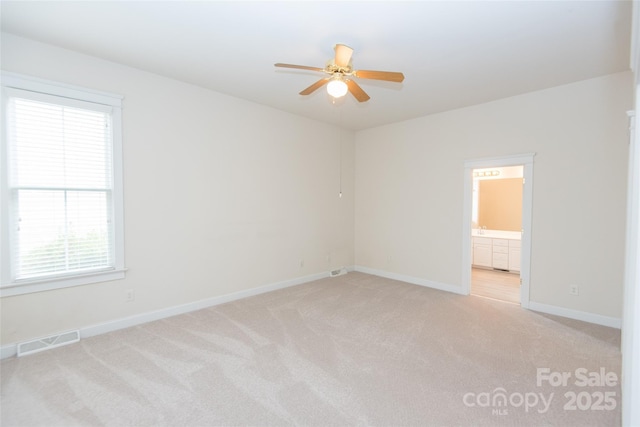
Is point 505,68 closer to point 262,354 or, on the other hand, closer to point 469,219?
point 469,219

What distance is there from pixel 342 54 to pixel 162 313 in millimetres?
3492

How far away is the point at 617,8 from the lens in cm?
222

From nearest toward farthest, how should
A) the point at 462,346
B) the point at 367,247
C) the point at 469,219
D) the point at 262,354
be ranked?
the point at 262,354
the point at 462,346
the point at 469,219
the point at 367,247

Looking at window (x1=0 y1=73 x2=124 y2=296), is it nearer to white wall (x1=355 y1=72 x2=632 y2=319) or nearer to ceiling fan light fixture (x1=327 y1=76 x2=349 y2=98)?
ceiling fan light fixture (x1=327 y1=76 x2=349 y2=98)

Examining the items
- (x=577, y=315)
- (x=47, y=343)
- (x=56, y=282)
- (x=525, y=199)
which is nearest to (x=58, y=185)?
(x=56, y=282)

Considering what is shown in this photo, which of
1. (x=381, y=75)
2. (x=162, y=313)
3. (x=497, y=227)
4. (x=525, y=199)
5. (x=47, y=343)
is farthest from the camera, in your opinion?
(x=497, y=227)

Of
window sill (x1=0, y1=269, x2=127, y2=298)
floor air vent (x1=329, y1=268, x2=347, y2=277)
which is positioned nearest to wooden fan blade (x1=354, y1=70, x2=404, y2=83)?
window sill (x1=0, y1=269, x2=127, y2=298)

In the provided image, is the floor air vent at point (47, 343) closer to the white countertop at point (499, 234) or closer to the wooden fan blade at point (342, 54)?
the wooden fan blade at point (342, 54)

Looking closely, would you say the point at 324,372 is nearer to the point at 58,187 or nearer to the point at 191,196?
the point at 191,196

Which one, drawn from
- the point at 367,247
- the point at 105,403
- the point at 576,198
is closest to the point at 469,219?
the point at 576,198

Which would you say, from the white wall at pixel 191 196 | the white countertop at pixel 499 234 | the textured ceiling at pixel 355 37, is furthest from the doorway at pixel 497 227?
the white wall at pixel 191 196

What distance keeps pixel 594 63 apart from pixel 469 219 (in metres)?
2.30

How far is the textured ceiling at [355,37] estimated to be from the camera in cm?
230

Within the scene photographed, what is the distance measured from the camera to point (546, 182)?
3.87 metres
